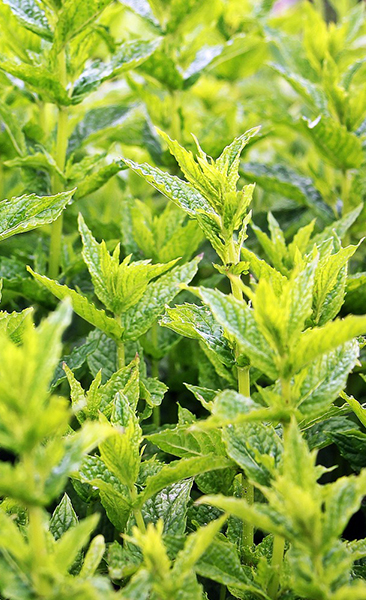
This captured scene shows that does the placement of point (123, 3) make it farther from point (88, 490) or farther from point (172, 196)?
point (88, 490)

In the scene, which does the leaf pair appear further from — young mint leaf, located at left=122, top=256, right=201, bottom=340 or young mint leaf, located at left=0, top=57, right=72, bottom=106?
young mint leaf, located at left=0, top=57, right=72, bottom=106

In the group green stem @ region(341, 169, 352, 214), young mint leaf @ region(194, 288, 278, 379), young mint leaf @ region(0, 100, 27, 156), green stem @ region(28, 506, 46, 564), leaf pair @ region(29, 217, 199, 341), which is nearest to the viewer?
green stem @ region(28, 506, 46, 564)

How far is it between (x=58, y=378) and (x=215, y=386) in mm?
271

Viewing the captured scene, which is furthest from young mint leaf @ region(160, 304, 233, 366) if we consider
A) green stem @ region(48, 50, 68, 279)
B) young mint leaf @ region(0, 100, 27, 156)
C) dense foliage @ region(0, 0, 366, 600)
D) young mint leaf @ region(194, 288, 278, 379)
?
young mint leaf @ region(0, 100, 27, 156)

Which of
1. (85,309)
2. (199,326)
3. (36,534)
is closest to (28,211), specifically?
(85,309)

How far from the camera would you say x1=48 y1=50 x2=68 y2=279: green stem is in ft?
3.71

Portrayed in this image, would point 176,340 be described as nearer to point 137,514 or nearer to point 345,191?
point 137,514

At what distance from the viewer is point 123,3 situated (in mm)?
1386

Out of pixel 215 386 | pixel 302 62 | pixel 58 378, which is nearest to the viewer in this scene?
pixel 58 378

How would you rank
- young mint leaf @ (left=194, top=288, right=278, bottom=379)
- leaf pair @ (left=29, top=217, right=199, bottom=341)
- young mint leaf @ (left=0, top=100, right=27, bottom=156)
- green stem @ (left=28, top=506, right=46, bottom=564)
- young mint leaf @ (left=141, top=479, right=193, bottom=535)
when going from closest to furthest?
1. green stem @ (left=28, top=506, right=46, bottom=564)
2. young mint leaf @ (left=194, top=288, right=278, bottom=379)
3. young mint leaf @ (left=141, top=479, right=193, bottom=535)
4. leaf pair @ (left=29, top=217, right=199, bottom=341)
5. young mint leaf @ (left=0, top=100, right=27, bottom=156)

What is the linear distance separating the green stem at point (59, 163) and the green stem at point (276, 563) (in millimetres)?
641

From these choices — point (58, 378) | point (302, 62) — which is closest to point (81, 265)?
point (58, 378)

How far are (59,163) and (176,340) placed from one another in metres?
0.38

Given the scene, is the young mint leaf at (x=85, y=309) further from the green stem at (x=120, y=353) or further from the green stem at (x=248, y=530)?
the green stem at (x=248, y=530)
